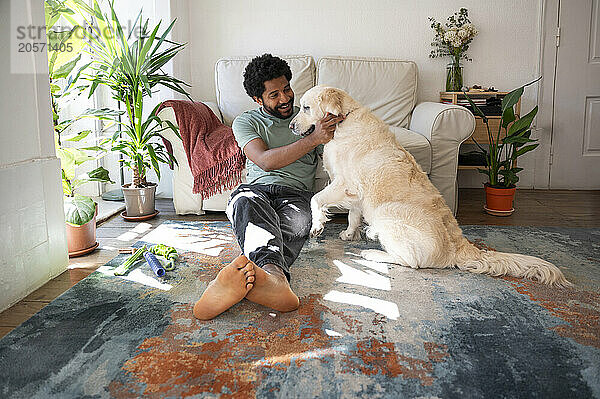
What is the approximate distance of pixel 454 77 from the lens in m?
4.52

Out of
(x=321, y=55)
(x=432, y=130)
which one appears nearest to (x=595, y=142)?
(x=432, y=130)

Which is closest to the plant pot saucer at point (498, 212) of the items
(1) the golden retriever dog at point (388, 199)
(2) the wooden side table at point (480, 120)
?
(2) the wooden side table at point (480, 120)

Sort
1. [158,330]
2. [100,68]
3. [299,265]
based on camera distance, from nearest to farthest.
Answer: [158,330], [299,265], [100,68]

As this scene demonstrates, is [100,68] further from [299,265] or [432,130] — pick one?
[432,130]

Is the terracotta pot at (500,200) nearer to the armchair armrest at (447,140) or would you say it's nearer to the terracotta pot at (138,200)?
the armchair armrest at (447,140)

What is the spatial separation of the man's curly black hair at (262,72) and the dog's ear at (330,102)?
27cm

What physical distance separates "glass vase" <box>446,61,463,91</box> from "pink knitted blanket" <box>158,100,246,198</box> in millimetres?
2116

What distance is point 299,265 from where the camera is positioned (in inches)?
100

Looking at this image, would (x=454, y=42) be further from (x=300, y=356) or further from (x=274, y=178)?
(x=300, y=356)

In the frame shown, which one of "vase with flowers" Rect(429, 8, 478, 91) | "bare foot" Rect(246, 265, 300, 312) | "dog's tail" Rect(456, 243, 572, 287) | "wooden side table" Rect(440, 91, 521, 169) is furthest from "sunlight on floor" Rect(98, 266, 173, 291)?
"vase with flowers" Rect(429, 8, 478, 91)

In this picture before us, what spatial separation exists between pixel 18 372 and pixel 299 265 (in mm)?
1311

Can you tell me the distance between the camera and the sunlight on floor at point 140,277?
2.27 metres

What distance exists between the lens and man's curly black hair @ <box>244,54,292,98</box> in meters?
2.65

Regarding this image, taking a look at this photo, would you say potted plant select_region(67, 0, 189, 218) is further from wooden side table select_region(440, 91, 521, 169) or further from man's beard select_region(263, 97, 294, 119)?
wooden side table select_region(440, 91, 521, 169)
